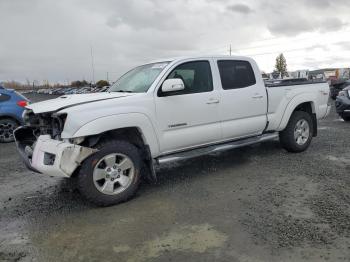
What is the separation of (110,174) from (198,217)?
124cm

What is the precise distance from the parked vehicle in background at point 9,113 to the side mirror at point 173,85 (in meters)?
6.44

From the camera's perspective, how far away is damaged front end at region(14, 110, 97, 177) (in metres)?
4.29

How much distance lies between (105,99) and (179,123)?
3.61ft

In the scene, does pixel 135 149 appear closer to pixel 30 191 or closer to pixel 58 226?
pixel 58 226

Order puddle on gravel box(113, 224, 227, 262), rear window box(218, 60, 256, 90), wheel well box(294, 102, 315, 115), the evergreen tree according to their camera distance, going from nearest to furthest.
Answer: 1. puddle on gravel box(113, 224, 227, 262)
2. rear window box(218, 60, 256, 90)
3. wheel well box(294, 102, 315, 115)
4. the evergreen tree

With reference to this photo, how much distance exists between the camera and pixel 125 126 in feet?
15.4

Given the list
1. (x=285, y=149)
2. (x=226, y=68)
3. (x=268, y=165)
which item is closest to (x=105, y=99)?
(x=226, y=68)

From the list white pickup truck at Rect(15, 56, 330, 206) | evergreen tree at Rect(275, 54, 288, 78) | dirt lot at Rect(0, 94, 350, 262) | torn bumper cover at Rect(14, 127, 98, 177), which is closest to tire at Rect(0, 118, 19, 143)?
dirt lot at Rect(0, 94, 350, 262)

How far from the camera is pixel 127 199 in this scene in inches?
188

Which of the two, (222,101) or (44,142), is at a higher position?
(222,101)

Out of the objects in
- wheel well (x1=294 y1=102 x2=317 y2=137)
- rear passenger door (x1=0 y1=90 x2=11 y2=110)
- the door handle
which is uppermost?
rear passenger door (x1=0 y1=90 x2=11 y2=110)

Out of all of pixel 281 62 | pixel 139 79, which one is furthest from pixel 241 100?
pixel 281 62

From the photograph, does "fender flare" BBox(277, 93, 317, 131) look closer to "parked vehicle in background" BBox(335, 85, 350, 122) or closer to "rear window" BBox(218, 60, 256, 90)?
Result: "rear window" BBox(218, 60, 256, 90)

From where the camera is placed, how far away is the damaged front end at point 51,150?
14.1 feet
